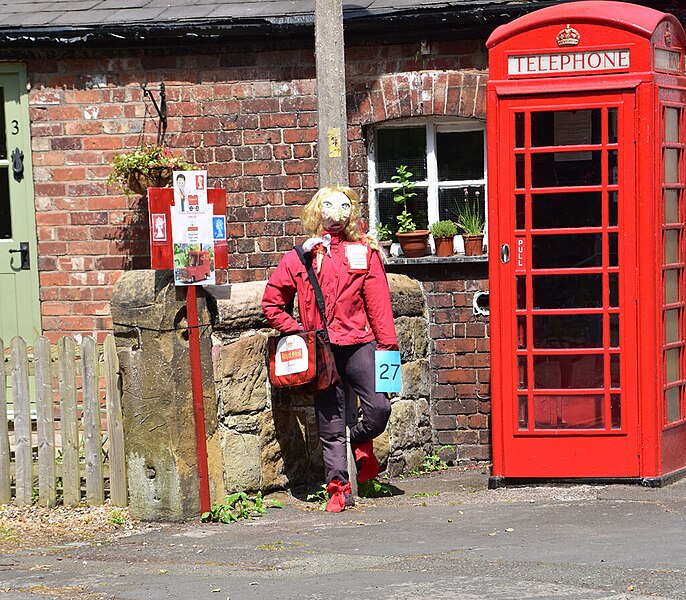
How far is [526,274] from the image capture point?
7516mm

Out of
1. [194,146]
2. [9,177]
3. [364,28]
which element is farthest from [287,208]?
[9,177]

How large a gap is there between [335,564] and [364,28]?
453 centimetres

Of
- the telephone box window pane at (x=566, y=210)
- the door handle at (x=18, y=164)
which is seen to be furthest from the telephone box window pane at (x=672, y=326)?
the door handle at (x=18, y=164)

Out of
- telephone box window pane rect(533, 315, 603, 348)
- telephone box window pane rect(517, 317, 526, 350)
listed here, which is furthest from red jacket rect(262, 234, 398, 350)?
telephone box window pane rect(533, 315, 603, 348)

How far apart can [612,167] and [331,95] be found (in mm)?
1799

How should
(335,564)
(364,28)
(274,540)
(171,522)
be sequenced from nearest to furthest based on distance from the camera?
(335,564), (274,540), (171,522), (364,28)

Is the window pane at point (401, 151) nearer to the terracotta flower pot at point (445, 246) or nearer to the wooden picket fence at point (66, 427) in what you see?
the terracotta flower pot at point (445, 246)

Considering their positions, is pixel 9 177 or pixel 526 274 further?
pixel 9 177

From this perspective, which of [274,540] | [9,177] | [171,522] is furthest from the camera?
[9,177]

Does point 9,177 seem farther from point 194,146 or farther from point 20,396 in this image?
point 20,396

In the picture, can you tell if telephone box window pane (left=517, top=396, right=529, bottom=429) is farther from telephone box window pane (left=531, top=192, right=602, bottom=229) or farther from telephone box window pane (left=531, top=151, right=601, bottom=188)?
telephone box window pane (left=531, top=151, right=601, bottom=188)

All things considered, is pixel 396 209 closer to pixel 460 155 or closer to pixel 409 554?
pixel 460 155

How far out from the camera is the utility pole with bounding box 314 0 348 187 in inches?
306

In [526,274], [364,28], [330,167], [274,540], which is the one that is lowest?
[274,540]
